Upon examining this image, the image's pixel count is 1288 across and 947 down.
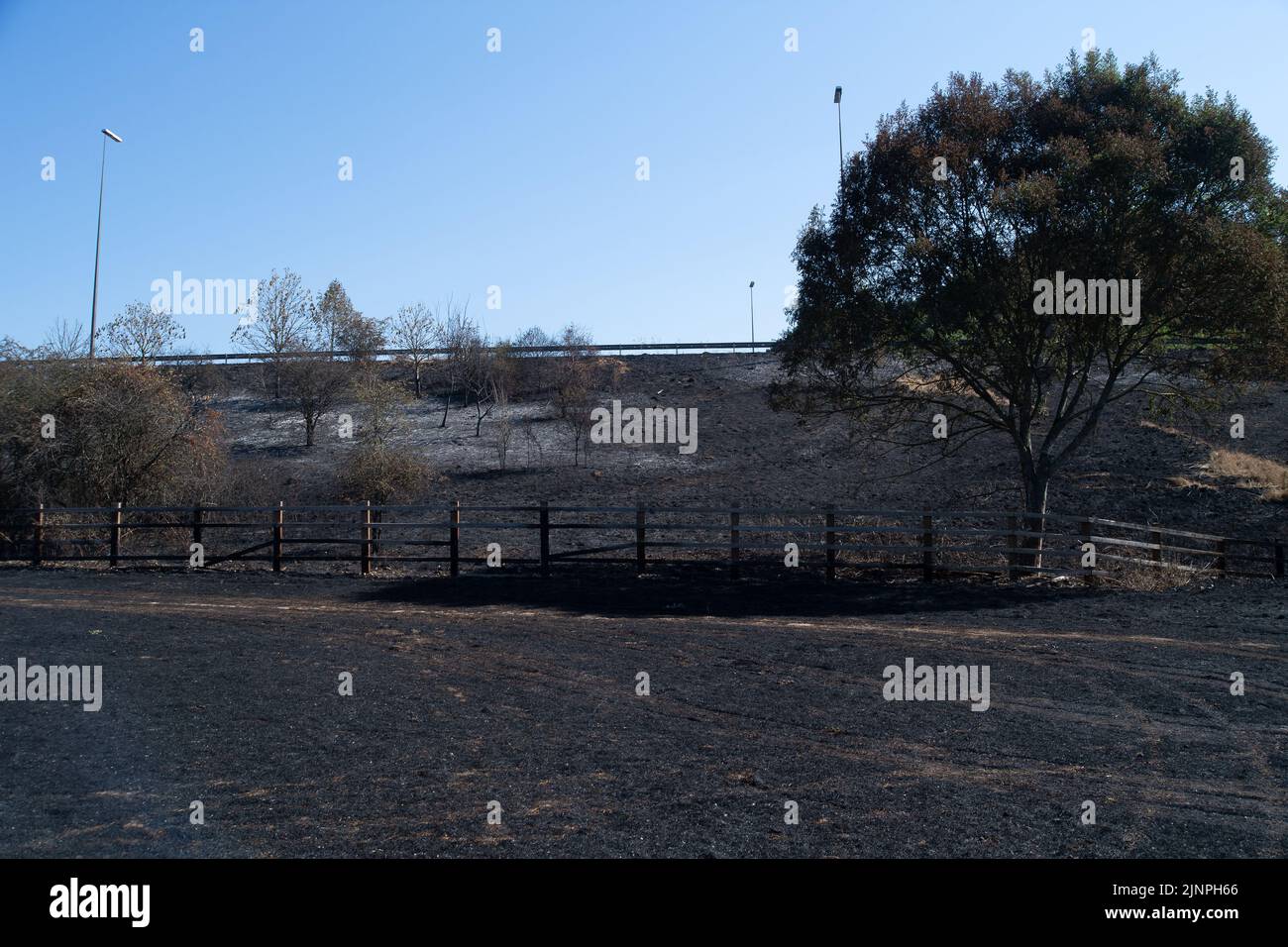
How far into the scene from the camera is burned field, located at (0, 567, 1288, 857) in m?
5.74

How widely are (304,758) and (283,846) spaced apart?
1806mm

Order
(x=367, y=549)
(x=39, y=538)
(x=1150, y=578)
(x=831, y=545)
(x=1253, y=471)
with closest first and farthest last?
1. (x=1150, y=578)
2. (x=831, y=545)
3. (x=367, y=549)
4. (x=39, y=538)
5. (x=1253, y=471)

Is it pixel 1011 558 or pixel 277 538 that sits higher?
pixel 277 538

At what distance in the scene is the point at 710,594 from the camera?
16.8m

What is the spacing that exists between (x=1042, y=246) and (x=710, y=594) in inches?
355

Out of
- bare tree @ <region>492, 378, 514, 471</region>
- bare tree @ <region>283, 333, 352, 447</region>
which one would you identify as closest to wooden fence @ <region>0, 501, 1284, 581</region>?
bare tree @ <region>492, 378, 514, 471</region>

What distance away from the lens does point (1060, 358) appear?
19.7 metres

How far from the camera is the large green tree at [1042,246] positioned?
17.6m

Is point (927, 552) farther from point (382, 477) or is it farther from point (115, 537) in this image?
point (382, 477)

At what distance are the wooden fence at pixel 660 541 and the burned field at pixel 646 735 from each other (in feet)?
10.6

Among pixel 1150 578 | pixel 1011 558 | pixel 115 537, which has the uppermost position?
pixel 115 537

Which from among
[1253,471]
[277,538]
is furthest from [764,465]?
[277,538]

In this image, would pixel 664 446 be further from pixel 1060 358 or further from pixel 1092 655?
pixel 1092 655

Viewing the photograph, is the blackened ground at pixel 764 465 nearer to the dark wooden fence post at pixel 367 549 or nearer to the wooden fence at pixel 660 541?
the wooden fence at pixel 660 541
